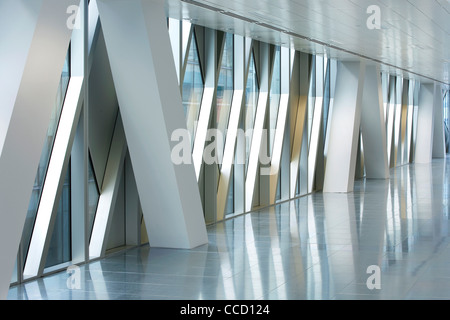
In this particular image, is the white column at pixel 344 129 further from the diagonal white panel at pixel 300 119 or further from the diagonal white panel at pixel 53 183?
the diagonal white panel at pixel 53 183

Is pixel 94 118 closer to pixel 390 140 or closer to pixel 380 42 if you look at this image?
pixel 380 42

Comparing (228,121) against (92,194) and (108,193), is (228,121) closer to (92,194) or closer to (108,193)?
(108,193)

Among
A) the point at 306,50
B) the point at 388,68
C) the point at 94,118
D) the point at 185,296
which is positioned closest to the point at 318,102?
the point at 306,50

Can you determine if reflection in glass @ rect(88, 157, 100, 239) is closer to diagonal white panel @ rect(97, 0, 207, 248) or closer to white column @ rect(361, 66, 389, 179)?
diagonal white panel @ rect(97, 0, 207, 248)

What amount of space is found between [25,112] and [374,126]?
912 inches

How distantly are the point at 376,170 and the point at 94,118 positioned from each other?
20582mm

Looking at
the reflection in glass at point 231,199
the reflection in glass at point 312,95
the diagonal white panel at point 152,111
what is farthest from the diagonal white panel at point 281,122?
the diagonal white panel at point 152,111

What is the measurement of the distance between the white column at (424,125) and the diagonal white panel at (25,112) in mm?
39262

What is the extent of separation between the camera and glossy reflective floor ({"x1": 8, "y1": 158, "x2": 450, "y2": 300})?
10.7 metres

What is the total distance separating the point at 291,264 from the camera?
1278 cm

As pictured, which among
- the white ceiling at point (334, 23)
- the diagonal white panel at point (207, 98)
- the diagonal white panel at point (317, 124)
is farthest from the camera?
the diagonal white panel at point (317, 124)

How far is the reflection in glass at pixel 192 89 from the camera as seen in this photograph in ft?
57.3

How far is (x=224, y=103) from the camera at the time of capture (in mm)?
19719

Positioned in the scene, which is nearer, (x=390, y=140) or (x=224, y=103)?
(x=224, y=103)
